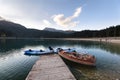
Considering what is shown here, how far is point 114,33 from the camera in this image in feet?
414

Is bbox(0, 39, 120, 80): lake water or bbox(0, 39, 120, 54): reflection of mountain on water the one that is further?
bbox(0, 39, 120, 54): reflection of mountain on water

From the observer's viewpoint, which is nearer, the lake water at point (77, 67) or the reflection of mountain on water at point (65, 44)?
the lake water at point (77, 67)

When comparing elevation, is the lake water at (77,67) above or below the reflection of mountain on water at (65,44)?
below

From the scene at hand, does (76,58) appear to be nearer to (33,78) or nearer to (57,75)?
(57,75)

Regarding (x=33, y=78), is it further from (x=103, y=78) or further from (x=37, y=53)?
(x=37, y=53)

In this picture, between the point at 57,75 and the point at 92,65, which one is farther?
the point at 92,65

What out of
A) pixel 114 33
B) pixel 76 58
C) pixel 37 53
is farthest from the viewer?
pixel 114 33

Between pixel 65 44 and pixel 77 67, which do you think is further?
pixel 65 44

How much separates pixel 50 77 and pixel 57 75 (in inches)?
42.5

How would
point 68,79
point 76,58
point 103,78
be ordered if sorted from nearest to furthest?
point 68,79, point 103,78, point 76,58

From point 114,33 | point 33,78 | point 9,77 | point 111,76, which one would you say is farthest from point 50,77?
point 114,33

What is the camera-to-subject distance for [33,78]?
48.4 ft

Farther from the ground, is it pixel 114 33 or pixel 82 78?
pixel 114 33

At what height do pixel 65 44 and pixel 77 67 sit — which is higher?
pixel 65 44
